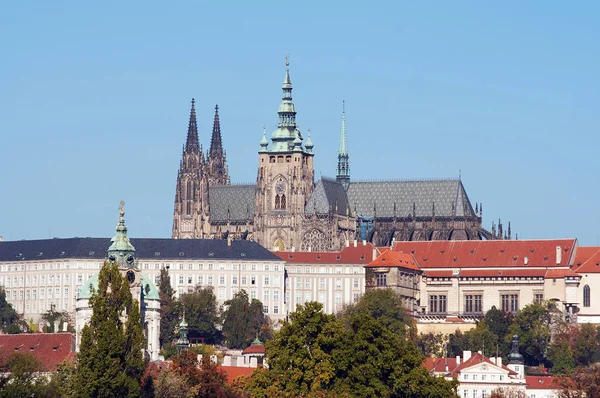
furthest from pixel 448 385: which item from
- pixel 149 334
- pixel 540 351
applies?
pixel 540 351

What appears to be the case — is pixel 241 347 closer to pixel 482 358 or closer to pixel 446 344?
pixel 446 344

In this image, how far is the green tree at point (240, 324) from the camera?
192 meters

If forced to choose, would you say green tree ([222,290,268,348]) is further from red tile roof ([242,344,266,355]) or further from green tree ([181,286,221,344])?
red tile roof ([242,344,266,355])

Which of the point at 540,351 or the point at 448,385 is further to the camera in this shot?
the point at 540,351

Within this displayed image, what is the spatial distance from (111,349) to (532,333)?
272ft

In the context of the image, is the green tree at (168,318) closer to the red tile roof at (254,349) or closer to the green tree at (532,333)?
the red tile roof at (254,349)

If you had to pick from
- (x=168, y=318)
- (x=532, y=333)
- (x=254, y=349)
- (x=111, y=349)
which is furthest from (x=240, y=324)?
(x=111, y=349)

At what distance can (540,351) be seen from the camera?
186 meters

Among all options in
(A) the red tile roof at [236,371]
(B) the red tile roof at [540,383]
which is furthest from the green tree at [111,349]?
(B) the red tile roof at [540,383]

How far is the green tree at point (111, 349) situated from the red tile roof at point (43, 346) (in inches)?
954

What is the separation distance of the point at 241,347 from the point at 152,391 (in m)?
78.8

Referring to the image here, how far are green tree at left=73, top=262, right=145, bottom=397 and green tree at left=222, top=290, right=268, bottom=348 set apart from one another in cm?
8096

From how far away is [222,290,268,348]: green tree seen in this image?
19200 cm

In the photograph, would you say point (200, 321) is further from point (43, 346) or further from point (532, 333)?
point (43, 346)
